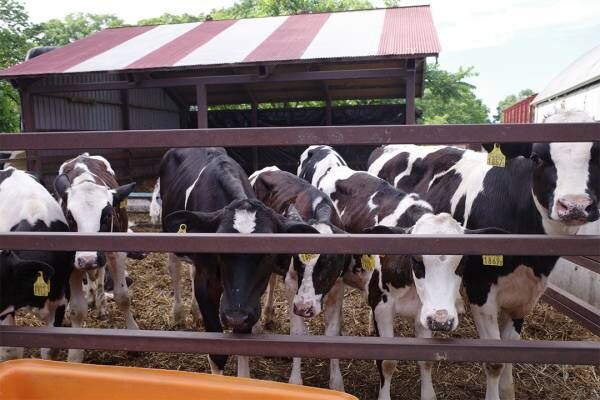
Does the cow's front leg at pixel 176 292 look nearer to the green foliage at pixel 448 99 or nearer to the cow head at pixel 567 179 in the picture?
the cow head at pixel 567 179

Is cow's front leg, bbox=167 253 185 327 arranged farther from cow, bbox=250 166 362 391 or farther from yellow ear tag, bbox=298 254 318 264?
yellow ear tag, bbox=298 254 318 264

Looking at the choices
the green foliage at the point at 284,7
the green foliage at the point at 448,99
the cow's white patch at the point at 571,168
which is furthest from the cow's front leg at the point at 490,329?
the green foliage at the point at 284,7

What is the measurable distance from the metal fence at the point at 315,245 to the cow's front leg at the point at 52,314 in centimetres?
113

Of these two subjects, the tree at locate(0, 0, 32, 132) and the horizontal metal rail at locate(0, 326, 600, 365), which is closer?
the horizontal metal rail at locate(0, 326, 600, 365)

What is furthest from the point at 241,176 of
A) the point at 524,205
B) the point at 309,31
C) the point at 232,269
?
the point at 309,31

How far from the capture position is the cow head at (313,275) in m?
3.15

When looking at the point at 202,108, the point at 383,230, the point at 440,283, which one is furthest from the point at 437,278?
the point at 202,108

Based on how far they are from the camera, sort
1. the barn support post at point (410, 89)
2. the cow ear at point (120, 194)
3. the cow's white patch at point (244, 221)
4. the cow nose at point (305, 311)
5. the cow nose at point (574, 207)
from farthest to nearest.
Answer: the barn support post at point (410, 89)
the cow ear at point (120, 194)
the cow nose at point (305, 311)
the cow's white patch at point (244, 221)
the cow nose at point (574, 207)

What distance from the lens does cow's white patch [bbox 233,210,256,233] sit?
2.82 meters

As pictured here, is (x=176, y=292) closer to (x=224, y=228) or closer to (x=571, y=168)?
(x=224, y=228)

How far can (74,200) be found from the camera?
402 cm

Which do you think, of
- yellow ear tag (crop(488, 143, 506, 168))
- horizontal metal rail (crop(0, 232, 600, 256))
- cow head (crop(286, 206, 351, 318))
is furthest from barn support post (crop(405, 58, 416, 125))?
horizontal metal rail (crop(0, 232, 600, 256))

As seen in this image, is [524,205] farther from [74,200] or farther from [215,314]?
[74,200]

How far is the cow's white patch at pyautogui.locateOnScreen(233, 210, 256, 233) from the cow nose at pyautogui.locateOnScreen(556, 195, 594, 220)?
5.26 feet
